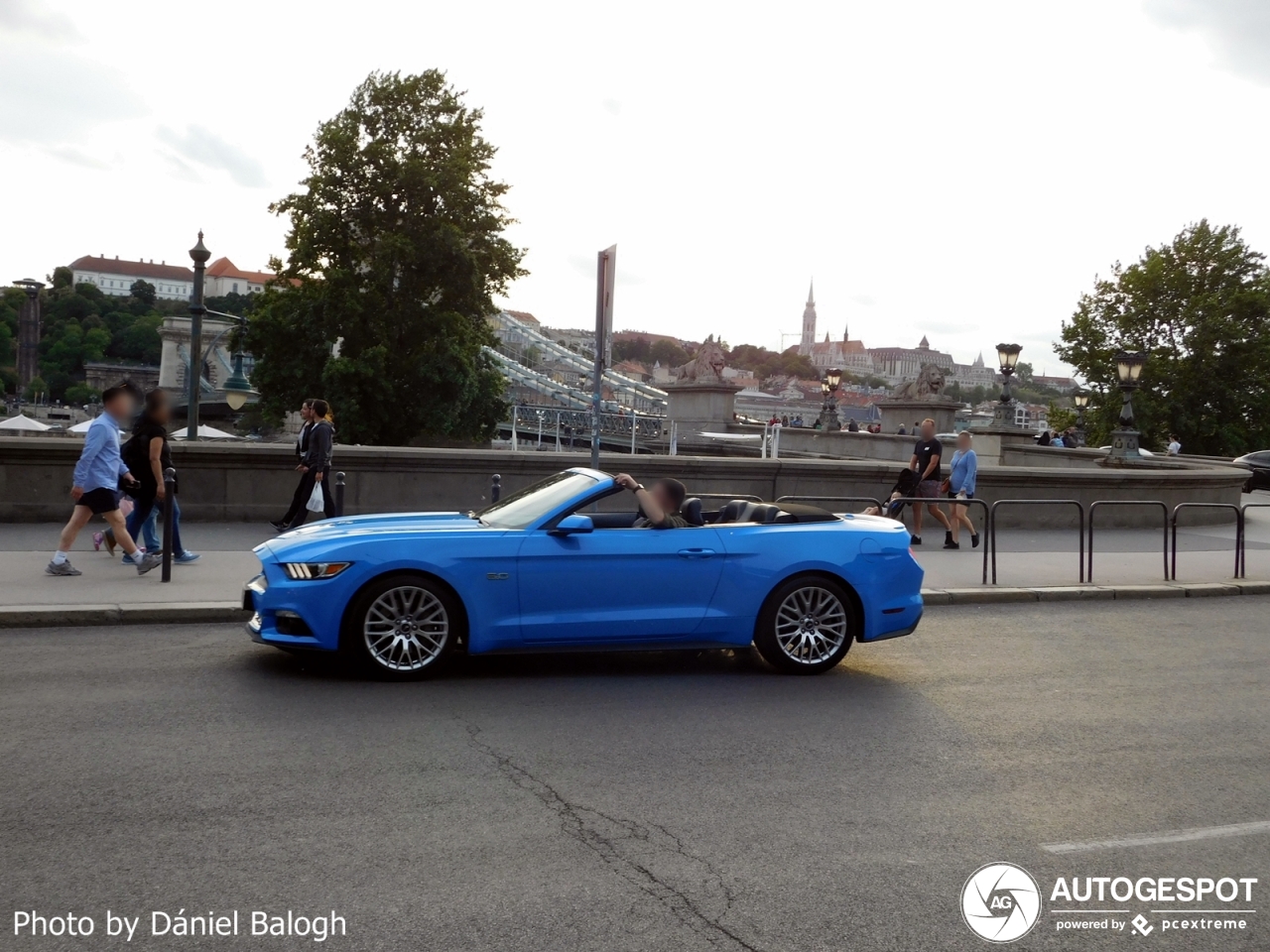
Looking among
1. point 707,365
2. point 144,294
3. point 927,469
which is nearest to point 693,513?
point 927,469

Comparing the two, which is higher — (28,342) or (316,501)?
(28,342)

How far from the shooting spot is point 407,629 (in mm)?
7199

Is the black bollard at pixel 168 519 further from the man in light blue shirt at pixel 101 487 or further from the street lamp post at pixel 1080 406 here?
the street lamp post at pixel 1080 406

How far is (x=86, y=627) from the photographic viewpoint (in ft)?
28.8

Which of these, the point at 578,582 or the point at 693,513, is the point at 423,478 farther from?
the point at 578,582

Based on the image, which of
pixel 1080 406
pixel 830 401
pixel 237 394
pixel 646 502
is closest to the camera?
pixel 646 502

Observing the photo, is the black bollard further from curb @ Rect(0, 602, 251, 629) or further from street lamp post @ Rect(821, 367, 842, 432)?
street lamp post @ Rect(821, 367, 842, 432)

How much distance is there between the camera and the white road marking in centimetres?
482

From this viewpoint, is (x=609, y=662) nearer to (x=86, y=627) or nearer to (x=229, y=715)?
(x=229, y=715)

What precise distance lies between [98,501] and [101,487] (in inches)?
4.9

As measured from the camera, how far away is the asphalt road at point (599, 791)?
3.98 meters

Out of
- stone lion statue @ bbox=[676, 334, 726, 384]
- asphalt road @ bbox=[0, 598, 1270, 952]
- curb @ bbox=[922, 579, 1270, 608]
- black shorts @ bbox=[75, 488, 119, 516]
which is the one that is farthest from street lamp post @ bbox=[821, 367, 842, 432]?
asphalt road @ bbox=[0, 598, 1270, 952]

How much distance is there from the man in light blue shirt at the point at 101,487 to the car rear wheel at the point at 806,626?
5.69 meters

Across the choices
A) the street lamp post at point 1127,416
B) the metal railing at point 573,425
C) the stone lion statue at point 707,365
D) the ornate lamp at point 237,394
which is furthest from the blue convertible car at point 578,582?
the metal railing at point 573,425
